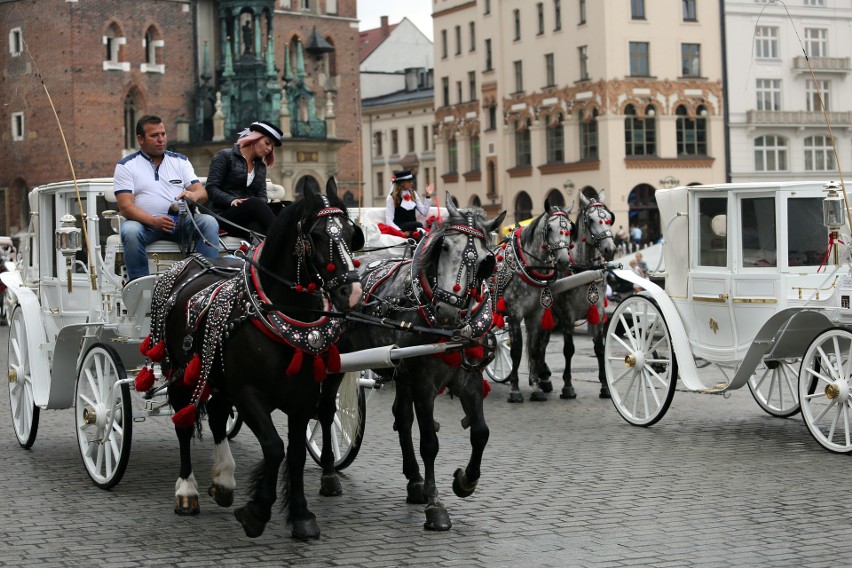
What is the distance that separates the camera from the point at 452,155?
73.8m

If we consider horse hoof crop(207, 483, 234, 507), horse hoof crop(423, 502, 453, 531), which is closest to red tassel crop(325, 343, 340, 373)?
horse hoof crop(423, 502, 453, 531)

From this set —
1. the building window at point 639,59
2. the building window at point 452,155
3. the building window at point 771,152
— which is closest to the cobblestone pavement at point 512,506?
the building window at point 639,59

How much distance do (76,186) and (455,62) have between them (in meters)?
63.4

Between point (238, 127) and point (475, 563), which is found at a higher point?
point (238, 127)

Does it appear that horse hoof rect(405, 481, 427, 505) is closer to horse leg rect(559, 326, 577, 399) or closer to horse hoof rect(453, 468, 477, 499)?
horse hoof rect(453, 468, 477, 499)

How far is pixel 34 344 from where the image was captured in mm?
10406

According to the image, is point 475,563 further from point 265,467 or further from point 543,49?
point 543,49

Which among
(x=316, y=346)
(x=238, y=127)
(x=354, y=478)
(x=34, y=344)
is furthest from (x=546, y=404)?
(x=238, y=127)

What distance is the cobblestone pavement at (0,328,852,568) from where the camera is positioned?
702 centimetres

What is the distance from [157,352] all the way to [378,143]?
7574 cm

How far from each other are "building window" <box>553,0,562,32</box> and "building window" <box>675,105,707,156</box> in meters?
7.13

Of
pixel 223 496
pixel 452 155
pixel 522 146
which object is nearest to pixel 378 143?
pixel 452 155

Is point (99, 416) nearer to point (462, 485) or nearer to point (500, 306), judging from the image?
point (462, 485)

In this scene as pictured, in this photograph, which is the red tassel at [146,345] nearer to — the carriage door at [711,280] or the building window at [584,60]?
the carriage door at [711,280]
